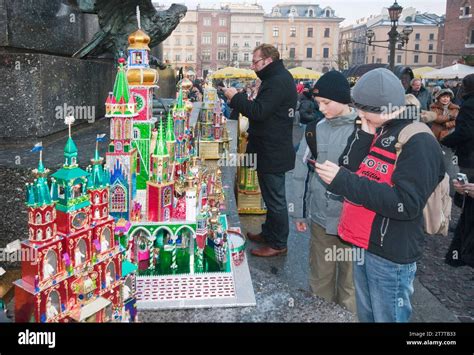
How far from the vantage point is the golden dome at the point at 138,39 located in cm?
325

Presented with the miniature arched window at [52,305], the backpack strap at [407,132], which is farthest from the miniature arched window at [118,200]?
the backpack strap at [407,132]

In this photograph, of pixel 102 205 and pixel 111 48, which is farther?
pixel 111 48

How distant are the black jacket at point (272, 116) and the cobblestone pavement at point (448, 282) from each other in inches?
78.7

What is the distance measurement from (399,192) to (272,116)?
2465 millimetres

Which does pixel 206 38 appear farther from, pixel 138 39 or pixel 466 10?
pixel 138 39

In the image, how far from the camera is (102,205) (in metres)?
2.12

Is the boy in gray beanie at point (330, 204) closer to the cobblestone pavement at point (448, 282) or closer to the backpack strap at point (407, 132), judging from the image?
the backpack strap at point (407, 132)

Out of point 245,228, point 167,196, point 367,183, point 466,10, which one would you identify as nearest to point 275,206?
point 245,228

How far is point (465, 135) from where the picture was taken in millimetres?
5688

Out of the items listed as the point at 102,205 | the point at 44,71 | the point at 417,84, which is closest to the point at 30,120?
the point at 44,71

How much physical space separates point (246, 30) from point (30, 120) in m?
86.0

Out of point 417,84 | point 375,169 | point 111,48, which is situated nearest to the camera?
point 375,169

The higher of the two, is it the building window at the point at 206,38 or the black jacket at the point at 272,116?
the building window at the point at 206,38
